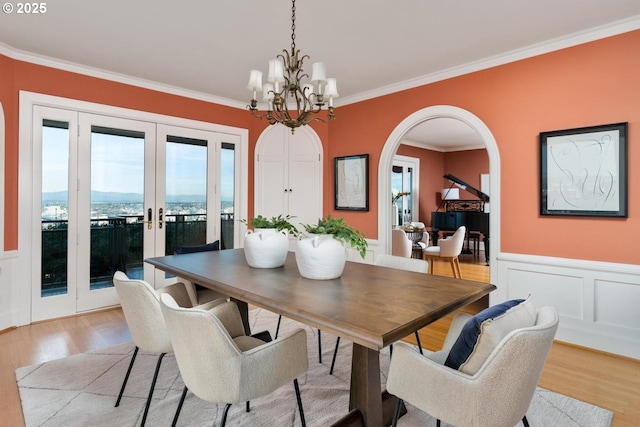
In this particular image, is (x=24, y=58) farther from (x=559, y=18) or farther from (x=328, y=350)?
(x=559, y=18)

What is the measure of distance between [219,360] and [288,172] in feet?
13.1

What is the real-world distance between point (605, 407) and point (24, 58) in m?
5.50

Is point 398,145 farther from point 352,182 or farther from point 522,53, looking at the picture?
point 522,53

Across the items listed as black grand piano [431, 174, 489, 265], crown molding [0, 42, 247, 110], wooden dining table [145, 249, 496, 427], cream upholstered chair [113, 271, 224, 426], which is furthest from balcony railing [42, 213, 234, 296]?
black grand piano [431, 174, 489, 265]

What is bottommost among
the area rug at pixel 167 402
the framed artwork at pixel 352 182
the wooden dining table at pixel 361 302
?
the area rug at pixel 167 402

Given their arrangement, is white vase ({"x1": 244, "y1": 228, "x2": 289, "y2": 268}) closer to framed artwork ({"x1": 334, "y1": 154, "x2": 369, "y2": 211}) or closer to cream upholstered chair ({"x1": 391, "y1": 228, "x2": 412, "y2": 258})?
framed artwork ({"x1": 334, "y1": 154, "x2": 369, "y2": 211})

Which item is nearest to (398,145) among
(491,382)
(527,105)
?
(527,105)

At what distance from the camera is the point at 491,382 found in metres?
1.21

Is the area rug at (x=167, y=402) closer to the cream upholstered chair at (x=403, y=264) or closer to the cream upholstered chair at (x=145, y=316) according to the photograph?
the cream upholstered chair at (x=403, y=264)

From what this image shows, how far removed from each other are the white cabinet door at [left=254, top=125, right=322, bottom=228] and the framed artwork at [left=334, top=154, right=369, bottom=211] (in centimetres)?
31

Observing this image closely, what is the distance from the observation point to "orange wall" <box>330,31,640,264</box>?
2852 mm

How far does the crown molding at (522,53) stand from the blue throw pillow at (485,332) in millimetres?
2772

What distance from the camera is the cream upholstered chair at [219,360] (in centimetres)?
137

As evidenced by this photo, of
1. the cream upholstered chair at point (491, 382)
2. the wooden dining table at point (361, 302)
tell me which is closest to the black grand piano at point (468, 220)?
the wooden dining table at point (361, 302)
